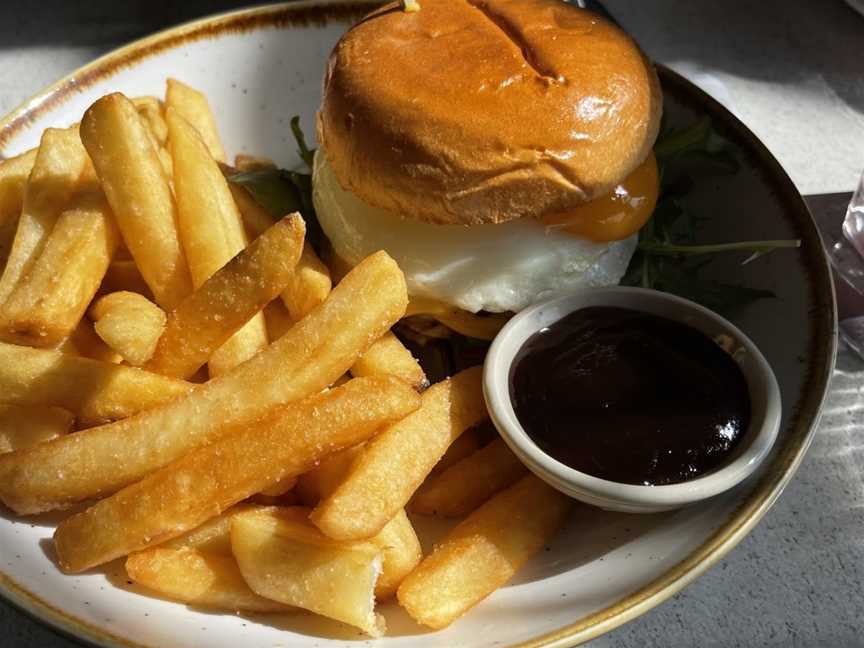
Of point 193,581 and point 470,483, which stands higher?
point 193,581

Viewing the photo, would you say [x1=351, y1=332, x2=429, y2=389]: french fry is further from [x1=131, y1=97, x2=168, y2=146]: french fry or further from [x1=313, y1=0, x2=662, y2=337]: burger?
A: [x1=131, y1=97, x2=168, y2=146]: french fry

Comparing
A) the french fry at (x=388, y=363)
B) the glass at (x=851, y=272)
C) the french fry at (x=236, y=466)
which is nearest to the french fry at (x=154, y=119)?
the french fry at (x=388, y=363)

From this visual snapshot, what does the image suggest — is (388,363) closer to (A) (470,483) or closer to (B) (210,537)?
(A) (470,483)

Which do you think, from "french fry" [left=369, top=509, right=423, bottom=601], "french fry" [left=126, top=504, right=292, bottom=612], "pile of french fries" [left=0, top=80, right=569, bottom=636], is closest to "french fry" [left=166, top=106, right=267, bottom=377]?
"pile of french fries" [left=0, top=80, right=569, bottom=636]

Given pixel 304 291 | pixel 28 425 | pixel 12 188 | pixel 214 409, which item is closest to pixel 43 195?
pixel 12 188

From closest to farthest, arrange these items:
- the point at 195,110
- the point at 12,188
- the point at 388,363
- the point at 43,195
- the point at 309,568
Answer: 1. the point at 309,568
2. the point at 388,363
3. the point at 43,195
4. the point at 12,188
5. the point at 195,110

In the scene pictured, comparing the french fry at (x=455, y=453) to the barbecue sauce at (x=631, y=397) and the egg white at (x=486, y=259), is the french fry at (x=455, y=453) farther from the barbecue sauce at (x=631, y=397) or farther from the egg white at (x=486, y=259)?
the egg white at (x=486, y=259)
